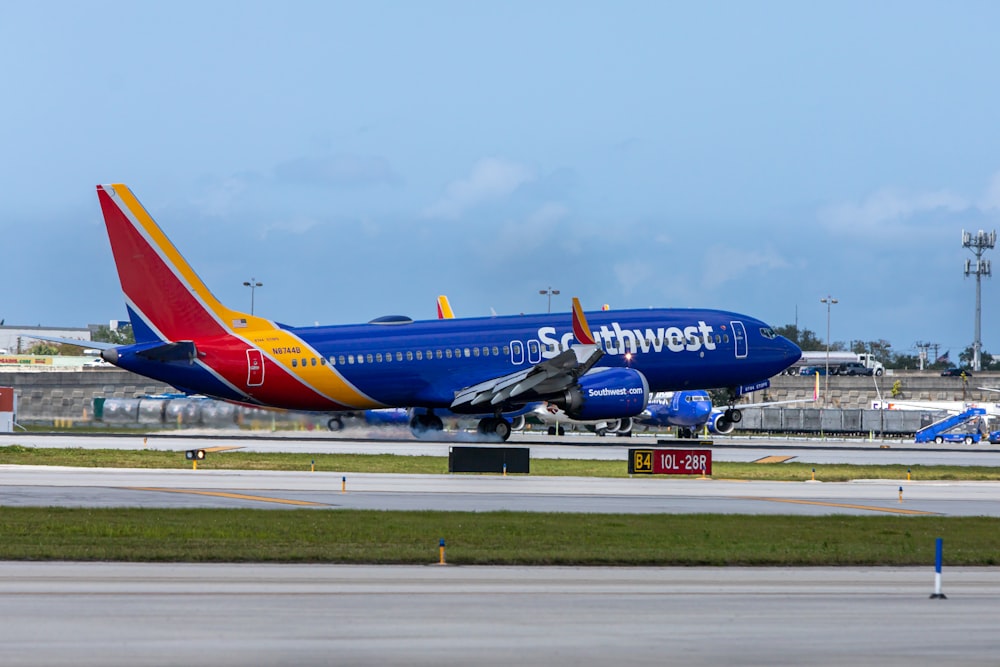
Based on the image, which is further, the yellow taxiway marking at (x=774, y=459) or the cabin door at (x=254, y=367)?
the yellow taxiway marking at (x=774, y=459)

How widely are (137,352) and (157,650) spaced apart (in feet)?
128

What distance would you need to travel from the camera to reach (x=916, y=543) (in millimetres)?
27734

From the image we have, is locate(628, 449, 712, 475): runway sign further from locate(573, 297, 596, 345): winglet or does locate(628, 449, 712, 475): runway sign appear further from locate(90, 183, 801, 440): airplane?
locate(573, 297, 596, 345): winglet

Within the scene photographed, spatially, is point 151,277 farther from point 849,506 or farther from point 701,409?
point 701,409

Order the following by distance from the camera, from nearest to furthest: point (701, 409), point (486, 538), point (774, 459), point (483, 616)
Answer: point (483, 616) < point (486, 538) < point (774, 459) < point (701, 409)

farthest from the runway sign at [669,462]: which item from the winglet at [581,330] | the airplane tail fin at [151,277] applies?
the airplane tail fin at [151,277]

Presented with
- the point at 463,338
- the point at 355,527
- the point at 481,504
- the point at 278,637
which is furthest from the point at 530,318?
the point at 278,637

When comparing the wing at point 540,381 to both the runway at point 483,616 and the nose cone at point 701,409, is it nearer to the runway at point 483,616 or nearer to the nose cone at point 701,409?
the nose cone at point 701,409

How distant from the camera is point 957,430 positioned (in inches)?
4215

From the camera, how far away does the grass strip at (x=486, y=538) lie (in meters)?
24.0

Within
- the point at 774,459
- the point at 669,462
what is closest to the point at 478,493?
the point at 669,462

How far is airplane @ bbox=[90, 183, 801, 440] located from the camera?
52844mm

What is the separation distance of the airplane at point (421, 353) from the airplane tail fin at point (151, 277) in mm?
39

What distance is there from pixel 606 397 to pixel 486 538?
3166cm
